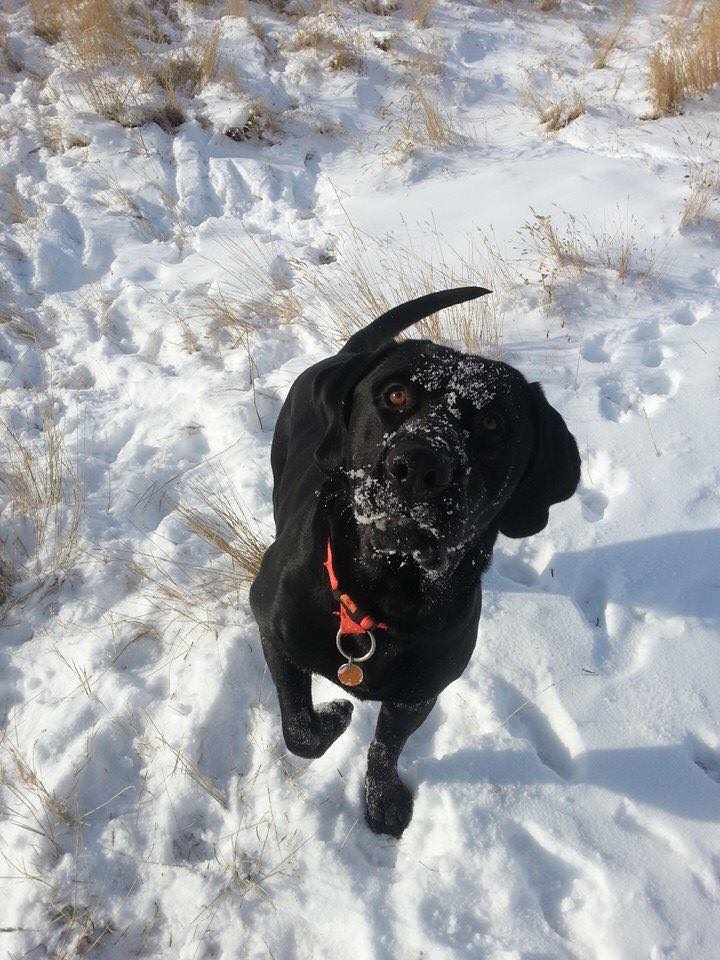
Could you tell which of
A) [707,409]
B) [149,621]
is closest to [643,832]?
[149,621]

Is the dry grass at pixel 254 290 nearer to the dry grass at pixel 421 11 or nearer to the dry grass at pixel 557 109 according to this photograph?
the dry grass at pixel 557 109

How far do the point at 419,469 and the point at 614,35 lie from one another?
21.6 ft

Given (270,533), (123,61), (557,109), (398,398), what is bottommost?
(270,533)

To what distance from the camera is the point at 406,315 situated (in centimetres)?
192

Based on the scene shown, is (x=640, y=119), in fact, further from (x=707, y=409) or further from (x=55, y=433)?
(x=55, y=433)

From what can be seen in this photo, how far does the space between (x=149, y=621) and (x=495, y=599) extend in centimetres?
126

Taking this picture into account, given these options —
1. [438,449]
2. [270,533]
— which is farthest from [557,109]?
[438,449]

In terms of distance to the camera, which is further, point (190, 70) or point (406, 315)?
point (190, 70)

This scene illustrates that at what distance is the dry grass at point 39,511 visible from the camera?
2375mm

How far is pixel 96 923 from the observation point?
1.61 metres

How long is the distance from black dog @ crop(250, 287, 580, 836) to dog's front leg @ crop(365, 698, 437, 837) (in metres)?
0.02

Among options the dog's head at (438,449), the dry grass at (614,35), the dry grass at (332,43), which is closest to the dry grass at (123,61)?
the dry grass at (332,43)

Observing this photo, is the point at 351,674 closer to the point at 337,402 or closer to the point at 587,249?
the point at 337,402

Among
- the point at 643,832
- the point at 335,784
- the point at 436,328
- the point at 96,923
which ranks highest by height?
the point at 436,328
